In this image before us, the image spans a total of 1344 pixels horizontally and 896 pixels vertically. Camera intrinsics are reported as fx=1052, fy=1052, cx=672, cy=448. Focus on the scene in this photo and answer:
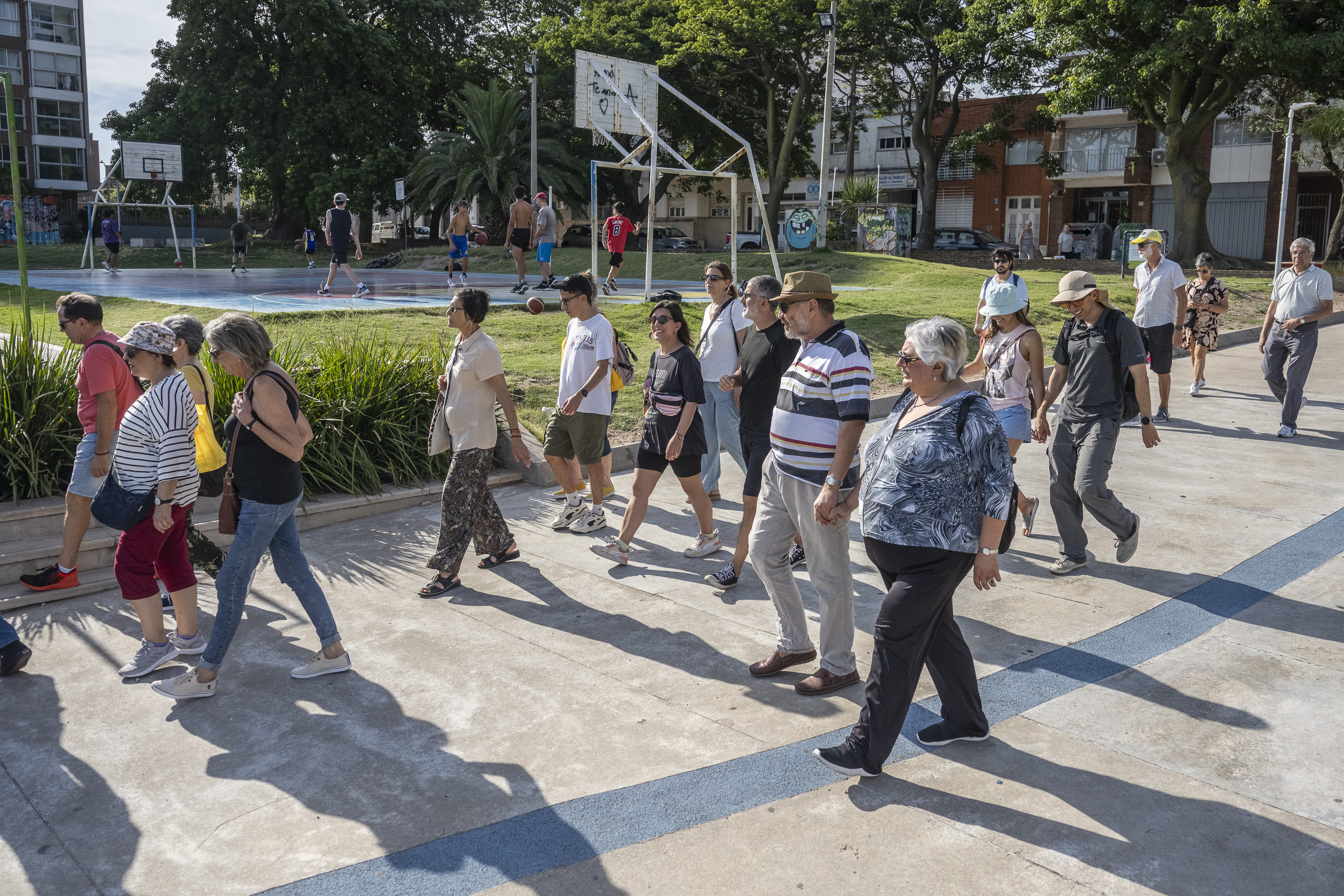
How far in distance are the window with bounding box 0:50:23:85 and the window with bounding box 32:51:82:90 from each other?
0.62m

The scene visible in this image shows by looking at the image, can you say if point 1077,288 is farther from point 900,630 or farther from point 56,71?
point 56,71

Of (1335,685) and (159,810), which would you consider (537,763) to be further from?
(1335,685)

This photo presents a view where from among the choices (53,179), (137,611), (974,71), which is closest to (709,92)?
(974,71)

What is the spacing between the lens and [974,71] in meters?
35.8

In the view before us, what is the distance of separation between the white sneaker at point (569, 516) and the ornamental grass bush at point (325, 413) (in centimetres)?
151

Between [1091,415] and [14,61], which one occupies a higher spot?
[14,61]

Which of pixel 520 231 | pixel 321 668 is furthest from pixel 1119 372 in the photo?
pixel 520 231

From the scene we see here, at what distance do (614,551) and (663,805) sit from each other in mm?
2983

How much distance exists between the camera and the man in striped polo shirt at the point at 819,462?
175 inches

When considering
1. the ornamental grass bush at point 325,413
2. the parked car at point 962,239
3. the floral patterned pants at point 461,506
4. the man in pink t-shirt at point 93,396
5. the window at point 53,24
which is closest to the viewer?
the man in pink t-shirt at point 93,396

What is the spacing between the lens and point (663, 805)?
3.80m

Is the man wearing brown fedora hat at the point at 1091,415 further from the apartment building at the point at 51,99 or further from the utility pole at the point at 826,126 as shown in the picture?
the apartment building at the point at 51,99

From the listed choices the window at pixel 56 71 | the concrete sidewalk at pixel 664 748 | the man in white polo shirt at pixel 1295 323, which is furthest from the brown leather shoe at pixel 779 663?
the window at pixel 56 71

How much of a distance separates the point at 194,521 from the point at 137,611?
2.39m
